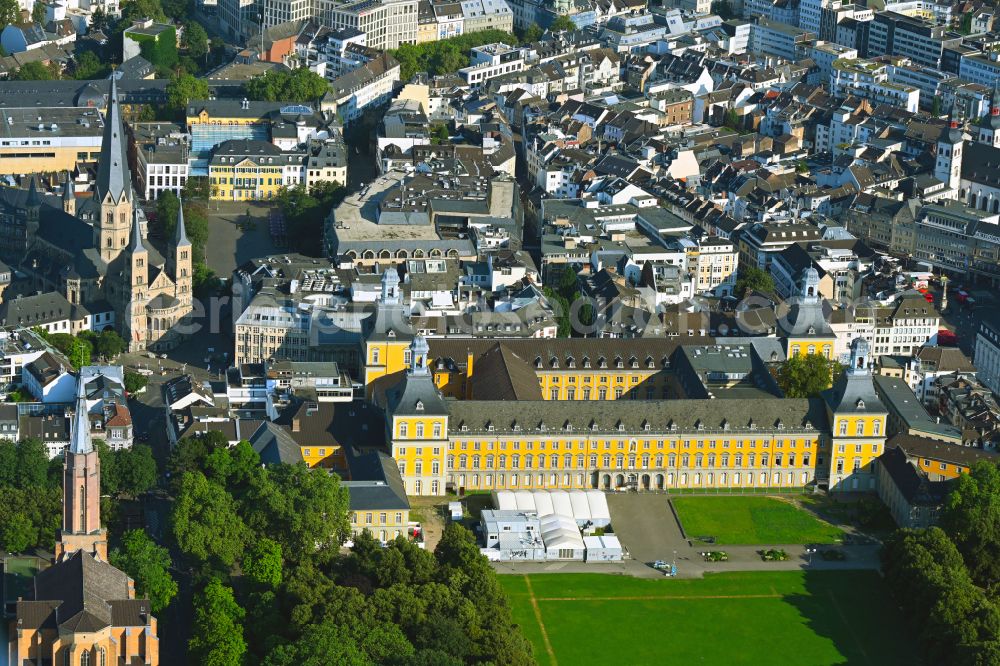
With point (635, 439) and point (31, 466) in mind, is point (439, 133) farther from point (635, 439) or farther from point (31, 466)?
point (31, 466)

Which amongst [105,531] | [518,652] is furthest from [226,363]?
[518,652]

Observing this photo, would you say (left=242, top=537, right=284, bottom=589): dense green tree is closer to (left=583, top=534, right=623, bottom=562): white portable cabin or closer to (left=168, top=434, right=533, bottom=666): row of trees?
(left=168, top=434, right=533, bottom=666): row of trees

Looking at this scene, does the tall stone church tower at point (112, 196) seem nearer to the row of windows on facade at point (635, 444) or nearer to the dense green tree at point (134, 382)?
the dense green tree at point (134, 382)

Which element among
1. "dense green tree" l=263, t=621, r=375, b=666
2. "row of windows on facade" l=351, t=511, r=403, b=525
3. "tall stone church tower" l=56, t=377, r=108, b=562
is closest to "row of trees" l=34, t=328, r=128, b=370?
"row of windows on facade" l=351, t=511, r=403, b=525

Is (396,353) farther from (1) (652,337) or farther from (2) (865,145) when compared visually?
(2) (865,145)

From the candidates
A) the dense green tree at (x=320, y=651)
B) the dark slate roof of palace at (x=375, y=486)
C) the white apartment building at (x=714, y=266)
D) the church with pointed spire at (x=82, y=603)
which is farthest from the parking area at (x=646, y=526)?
the white apartment building at (x=714, y=266)
